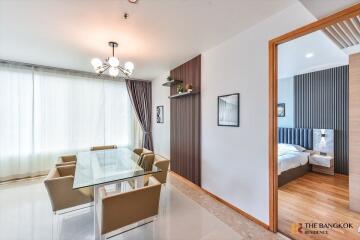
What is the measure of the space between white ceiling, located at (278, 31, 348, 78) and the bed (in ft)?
5.48

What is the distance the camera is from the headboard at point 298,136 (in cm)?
439

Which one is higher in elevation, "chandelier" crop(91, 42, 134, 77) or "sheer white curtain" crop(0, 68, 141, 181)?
"chandelier" crop(91, 42, 134, 77)

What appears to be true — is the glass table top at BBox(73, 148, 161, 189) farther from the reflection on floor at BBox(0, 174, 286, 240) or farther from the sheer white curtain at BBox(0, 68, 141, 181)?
the sheer white curtain at BBox(0, 68, 141, 181)

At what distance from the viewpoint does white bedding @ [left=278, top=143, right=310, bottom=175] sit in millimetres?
3328

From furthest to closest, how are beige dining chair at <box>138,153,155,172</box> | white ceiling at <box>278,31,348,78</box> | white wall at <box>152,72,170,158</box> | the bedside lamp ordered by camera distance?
white wall at <box>152,72,170,158</box> < the bedside lamp < white ceiling at <box>278,31,348,78</box> < beige dining chair at <box>138,153,155,172</box>

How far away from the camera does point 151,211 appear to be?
1777 mm

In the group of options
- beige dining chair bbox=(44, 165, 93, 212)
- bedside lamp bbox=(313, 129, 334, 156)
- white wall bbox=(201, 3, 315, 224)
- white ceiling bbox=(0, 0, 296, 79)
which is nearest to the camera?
white ceiling bbox=(0, 0, 296, 79)

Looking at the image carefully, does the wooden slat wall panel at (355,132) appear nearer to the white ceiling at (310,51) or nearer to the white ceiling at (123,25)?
the white ceiling at (310,51)

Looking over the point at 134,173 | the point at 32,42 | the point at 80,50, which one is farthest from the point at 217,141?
the point at 32,42

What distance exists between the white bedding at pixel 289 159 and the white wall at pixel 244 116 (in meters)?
1.34

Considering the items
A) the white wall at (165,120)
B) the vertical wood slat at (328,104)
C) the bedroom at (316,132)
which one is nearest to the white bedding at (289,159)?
the bedroom at (316,132)

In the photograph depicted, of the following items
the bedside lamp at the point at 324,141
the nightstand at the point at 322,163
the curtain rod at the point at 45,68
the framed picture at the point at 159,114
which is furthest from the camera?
the framed picture at the point at 159,114

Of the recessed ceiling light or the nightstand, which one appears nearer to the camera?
the recessed ceiling light

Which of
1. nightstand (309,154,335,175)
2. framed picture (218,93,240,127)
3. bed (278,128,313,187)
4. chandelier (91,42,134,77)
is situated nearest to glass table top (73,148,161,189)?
framed picture (218,93,240,127)
